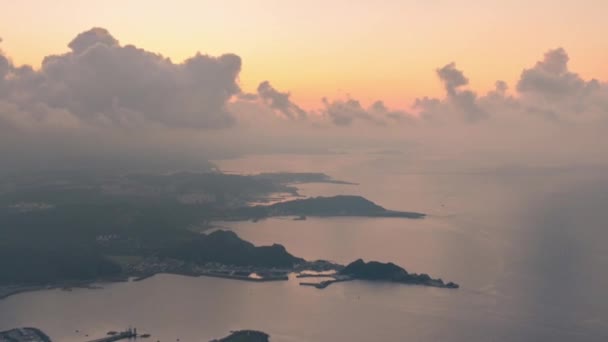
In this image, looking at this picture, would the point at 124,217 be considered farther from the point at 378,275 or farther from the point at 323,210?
the point at 378,275

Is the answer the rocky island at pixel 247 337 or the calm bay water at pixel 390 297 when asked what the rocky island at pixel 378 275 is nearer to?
the calm bay water at pixel 390 297

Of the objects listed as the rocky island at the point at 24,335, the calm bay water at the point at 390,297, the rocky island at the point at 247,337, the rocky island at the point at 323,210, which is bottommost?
the rocky island at the point at 24,335

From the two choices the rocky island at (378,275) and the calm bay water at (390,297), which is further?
the rocky island at (378,275)

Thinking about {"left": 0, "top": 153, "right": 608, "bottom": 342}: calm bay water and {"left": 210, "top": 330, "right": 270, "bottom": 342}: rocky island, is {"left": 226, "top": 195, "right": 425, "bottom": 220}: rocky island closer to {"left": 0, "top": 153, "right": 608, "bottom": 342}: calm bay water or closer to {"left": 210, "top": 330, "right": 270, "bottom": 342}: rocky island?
{"left": 0, "top": 153, "right": 608, "bottom": 342}: calm bay water

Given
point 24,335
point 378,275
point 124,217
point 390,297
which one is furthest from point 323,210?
point 24,335

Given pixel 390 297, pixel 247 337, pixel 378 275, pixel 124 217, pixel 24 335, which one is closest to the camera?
pixel 247 337

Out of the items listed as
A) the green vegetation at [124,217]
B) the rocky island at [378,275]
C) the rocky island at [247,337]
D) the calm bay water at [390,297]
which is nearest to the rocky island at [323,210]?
the green vegetation at [124,217]

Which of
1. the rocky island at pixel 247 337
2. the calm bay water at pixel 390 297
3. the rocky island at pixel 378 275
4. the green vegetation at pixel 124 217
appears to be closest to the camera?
the rocky island at pixel 247 337

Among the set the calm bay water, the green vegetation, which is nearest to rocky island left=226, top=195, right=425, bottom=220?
the green vegetation
